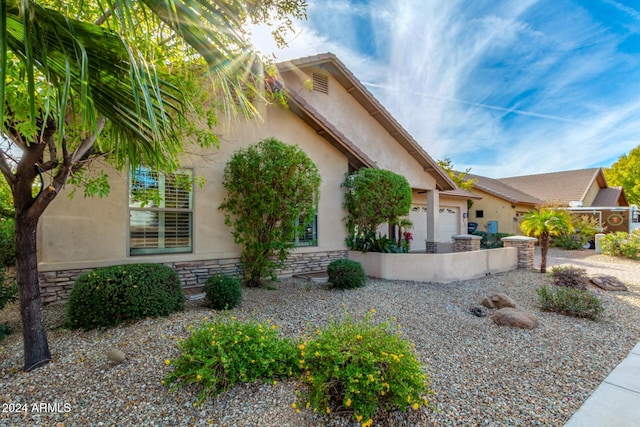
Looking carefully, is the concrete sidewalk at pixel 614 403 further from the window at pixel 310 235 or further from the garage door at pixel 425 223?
the garage door at pixel 425 223

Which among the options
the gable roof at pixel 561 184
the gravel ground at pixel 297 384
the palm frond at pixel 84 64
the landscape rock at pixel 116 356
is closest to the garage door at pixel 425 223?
the gravel ground at pixel 297 384

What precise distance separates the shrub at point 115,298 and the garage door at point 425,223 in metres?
12.4

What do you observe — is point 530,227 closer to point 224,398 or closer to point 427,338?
point 427,338

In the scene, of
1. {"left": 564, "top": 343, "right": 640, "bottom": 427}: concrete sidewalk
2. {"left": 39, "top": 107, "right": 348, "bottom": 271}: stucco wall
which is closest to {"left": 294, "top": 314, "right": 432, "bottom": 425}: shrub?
{"left": 564, "top": 343, "right": 640, "bottom": 427}: concrete sidewalk

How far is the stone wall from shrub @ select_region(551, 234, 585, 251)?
17019mm

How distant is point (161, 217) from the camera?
21.0ft

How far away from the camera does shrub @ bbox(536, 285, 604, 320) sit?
5.76 meters

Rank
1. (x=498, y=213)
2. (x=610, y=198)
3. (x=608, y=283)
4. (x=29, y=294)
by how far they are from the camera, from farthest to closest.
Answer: (x=610, y=198), (x=498, y=213), (x=608, y=283), (x=29, y=294)

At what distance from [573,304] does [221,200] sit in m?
7.96

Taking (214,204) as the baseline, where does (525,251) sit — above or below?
below

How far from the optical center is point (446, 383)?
3354 millimetres

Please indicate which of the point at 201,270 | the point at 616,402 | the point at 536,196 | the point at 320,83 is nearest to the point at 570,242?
the point at 536,196

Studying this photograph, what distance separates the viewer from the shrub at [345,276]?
721cm

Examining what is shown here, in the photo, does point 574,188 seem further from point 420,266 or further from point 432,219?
point 420,266
